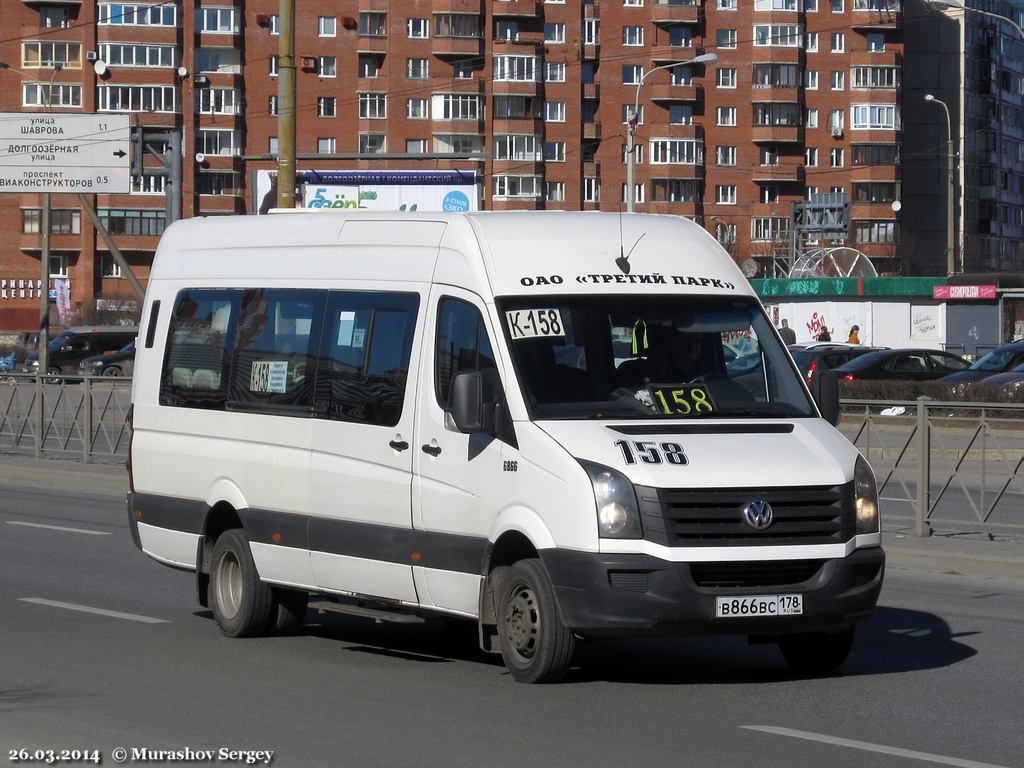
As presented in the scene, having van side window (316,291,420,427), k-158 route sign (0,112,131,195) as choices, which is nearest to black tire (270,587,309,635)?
van side window (316,291,420,427)

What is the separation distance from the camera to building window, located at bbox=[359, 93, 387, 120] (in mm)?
105938

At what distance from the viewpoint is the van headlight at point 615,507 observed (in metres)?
7.76

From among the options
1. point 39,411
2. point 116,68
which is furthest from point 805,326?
point 116,68

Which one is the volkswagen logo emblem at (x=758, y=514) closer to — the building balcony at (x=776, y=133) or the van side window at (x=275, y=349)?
the van side window at (x=275, y=349)

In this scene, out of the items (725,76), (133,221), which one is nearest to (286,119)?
(133,221)

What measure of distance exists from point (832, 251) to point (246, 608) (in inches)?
2205

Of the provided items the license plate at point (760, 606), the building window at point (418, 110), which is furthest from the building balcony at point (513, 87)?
the license plate at point (760, 606)

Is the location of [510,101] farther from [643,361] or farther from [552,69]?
[643,361]

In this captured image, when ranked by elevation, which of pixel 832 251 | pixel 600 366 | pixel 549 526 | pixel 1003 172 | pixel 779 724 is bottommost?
pixel 779 724

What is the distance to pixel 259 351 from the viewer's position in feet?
33.7

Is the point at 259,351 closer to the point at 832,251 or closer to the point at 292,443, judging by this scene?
the point at 292,443

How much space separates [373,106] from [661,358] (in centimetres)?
9938

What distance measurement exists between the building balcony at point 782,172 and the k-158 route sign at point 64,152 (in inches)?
3353

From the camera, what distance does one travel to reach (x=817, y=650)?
875 cm
